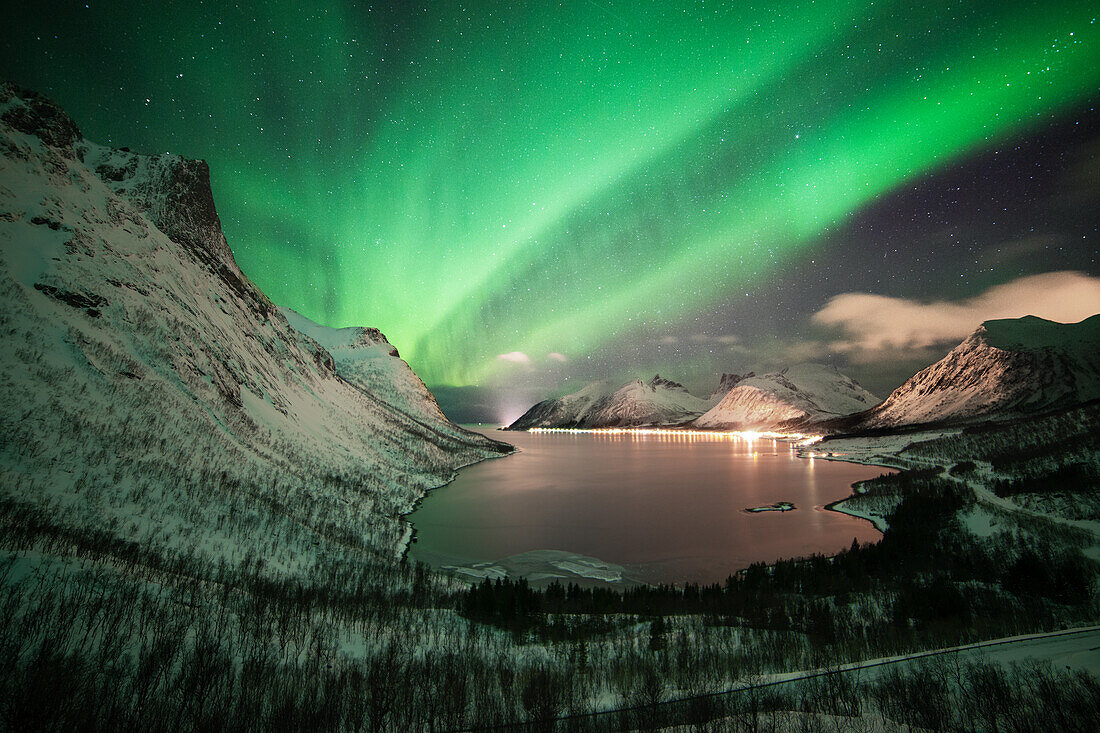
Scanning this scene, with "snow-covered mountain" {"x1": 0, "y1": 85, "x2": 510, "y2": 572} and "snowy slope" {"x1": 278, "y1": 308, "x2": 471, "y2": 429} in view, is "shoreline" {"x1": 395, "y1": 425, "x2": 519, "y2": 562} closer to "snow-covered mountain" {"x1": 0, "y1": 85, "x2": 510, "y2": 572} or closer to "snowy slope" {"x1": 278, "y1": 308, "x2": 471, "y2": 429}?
"snow-covered mountain" {"x1": 0, "y1": 85, "x2": 510, "y2": 572}

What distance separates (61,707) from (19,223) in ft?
112

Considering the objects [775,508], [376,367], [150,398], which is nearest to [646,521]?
[775,508]

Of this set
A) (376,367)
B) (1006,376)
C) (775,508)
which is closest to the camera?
(775,508)

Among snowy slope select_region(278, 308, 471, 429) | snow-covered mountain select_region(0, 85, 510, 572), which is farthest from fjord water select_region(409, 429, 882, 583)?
snowy slope select_region(278, 308, 471, 429)

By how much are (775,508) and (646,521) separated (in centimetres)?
1228

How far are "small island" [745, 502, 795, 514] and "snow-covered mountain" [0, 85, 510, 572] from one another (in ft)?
89.9

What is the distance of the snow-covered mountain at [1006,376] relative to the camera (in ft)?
361

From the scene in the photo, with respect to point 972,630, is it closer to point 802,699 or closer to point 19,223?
point 802,699

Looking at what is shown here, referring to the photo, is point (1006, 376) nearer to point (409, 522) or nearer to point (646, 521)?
point (646, 521)

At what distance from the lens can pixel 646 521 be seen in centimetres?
3222

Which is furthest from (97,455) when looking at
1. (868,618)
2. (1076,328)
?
(1076,328)

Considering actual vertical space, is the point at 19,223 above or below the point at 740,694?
above

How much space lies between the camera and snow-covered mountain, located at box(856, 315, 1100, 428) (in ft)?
361

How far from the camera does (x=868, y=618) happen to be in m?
11.7
